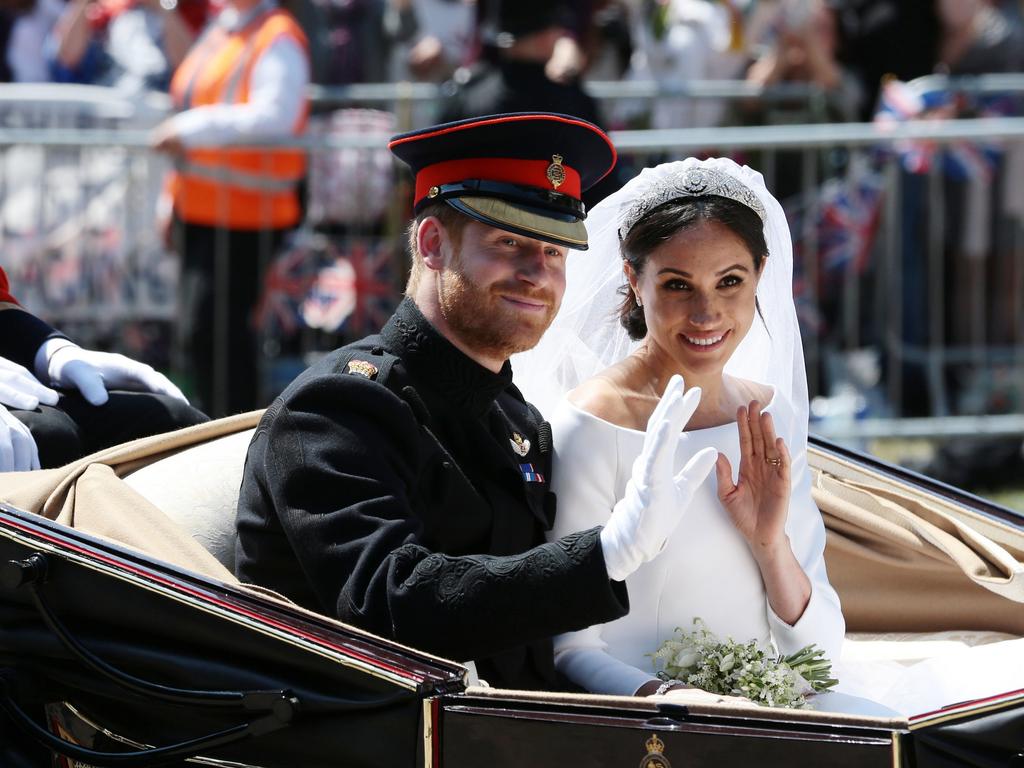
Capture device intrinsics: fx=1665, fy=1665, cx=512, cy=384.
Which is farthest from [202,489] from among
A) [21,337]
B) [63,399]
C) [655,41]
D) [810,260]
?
[655,41]

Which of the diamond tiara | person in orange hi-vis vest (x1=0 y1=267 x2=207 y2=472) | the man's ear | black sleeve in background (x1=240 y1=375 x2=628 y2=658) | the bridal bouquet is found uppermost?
the diamond tiara

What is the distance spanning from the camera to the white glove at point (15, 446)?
3.12 metres

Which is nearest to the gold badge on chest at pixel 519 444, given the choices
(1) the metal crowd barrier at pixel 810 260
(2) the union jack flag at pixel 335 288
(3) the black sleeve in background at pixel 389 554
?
(3) the black sleeve in background at pixel 389 554

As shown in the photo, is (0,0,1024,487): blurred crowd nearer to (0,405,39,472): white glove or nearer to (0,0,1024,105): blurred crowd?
(0,0,1024,105): blurred crowd

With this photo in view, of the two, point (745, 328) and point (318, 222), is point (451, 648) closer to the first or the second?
point (745, 328)

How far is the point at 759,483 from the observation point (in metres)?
3.05

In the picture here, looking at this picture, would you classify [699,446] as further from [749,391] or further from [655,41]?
[655,41]

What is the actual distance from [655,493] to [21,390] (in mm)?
1481

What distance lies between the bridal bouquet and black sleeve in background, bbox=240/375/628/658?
0.43m

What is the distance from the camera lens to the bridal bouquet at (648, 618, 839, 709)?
284 centimetres

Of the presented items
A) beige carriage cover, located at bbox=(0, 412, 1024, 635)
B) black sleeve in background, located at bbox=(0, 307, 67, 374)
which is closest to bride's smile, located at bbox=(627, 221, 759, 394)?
beige carriage cover, located at bbox=(0, 412, 1024, 635)

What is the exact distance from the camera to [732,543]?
3.08 meters

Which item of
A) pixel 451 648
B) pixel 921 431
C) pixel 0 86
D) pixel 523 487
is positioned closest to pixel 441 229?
pixel 523 487

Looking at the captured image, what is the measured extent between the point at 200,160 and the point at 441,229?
3.92m
